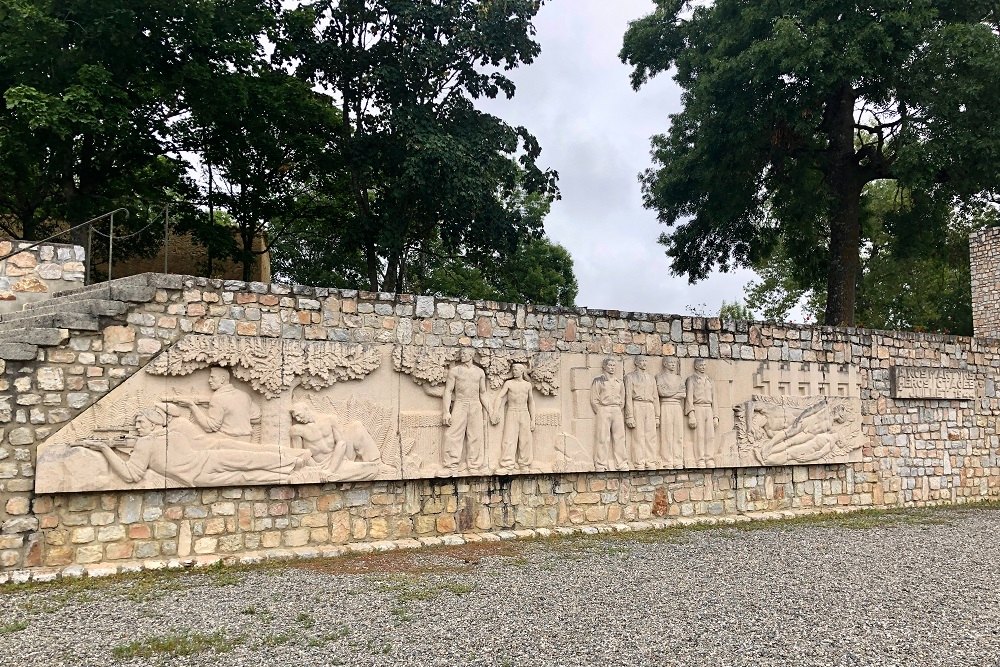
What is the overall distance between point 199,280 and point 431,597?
12.3 ft

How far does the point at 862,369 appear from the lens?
11.5 m

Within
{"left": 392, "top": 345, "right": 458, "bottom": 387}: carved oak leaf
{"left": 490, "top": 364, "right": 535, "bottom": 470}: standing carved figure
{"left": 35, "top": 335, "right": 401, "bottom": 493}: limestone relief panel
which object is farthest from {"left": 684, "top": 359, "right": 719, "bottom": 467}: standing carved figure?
{"left": 35, "top": 335, "right": 401, "bottom": 493}: limestone relief panel

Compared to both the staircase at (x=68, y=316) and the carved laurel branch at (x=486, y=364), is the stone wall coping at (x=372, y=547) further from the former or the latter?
the staircase at (x=68, y=316)

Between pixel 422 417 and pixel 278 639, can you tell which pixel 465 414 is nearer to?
pixel 422 417

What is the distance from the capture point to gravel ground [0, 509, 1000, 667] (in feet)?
15.1

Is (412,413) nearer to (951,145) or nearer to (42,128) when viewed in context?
(42,128)

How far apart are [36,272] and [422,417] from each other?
4159 mm

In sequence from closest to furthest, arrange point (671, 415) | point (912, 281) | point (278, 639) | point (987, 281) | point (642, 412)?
point (278, 639)
point (642, 412)
point (671, 415)
point (987, 281)
point (912, 281)

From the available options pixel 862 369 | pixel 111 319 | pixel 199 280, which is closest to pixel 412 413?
pixel 199 280

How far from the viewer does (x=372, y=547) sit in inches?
315

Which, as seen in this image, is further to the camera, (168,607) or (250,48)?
(250,48)

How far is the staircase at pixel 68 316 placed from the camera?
6809mm

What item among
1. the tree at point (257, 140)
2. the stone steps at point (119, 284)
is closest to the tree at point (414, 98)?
the tree at point (257, 140)

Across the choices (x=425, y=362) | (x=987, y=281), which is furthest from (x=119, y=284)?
(x=987, y=281)
